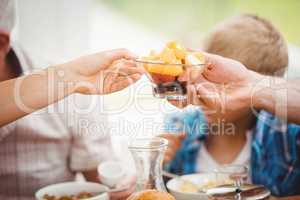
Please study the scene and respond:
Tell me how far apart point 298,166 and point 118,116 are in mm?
455

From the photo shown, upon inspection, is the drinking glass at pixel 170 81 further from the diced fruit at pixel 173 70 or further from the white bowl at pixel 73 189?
the white bowl at pixel 73 189

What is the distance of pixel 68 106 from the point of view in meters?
1.23

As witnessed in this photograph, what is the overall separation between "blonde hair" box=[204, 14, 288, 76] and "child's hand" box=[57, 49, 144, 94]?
0.35 meters

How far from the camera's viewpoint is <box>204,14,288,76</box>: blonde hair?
1.19m

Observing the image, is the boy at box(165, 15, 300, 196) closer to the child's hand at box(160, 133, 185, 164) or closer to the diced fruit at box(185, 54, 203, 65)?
the child's hand at box(160, 133, 185, 164)

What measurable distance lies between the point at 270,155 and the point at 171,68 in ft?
1.78

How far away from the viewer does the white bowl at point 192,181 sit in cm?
87

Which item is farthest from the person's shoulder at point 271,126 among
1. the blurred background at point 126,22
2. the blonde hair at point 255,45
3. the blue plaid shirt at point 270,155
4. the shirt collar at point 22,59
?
the shirt collar at point 22,59

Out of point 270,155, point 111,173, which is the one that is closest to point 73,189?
point 111,173

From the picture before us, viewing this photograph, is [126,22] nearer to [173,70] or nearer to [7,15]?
[7,15]

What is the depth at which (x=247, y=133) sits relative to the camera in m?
1.31

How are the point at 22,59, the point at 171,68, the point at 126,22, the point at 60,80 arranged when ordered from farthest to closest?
the point at 126,22, the point at 22,59, the point at 60,80, the point at 171,68

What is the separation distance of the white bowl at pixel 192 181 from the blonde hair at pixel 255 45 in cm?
31

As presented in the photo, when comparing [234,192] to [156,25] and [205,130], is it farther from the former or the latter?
[156,25]
